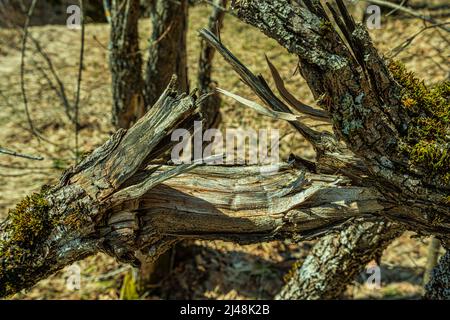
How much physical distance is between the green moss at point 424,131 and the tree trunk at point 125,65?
3000 mm

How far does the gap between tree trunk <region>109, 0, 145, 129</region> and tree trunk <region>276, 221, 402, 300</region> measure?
6.88 feet

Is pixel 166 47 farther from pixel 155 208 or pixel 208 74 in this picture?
pixel 155 208

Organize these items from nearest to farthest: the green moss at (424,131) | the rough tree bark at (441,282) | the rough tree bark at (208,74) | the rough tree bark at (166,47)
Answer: the green moss at (424,131)
the rough tree bark at (441,282)
the rough tree bark at (166,47)
the rough tree bark at (208,74)

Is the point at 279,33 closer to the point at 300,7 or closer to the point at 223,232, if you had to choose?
the point at 300,7

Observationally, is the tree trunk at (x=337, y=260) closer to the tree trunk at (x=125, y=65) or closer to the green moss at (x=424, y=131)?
the green moss at (x=424, y=131)

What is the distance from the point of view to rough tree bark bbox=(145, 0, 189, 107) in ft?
15.5

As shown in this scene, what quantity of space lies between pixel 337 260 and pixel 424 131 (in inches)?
71.7

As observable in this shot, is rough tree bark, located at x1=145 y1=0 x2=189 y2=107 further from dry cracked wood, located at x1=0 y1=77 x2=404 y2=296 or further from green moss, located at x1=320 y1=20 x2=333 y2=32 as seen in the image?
green moss, located at x1=320 y1=20 x2=333 y2=32

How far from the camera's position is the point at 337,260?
3.91 meters

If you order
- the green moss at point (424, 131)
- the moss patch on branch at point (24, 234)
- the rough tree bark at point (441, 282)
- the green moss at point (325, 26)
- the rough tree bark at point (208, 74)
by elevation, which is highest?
the rough tree bark at point (208, 74)

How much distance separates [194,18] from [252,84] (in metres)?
7.09

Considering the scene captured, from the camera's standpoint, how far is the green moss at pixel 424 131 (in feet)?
7.44

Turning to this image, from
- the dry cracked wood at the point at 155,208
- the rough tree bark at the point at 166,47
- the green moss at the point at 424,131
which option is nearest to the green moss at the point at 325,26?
the green moss at the point at 424,131

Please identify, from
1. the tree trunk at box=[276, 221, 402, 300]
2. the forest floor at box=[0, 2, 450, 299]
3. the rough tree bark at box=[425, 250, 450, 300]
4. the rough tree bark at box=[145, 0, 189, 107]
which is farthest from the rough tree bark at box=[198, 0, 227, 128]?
the rough tree bark at box=[425, 250, 450, 300]
